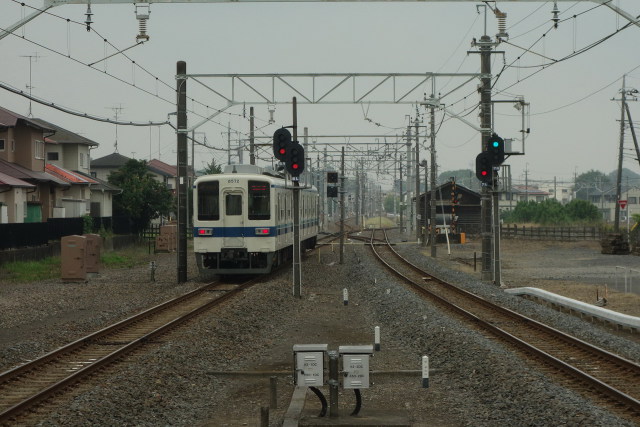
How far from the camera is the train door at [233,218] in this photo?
22234 millimetres

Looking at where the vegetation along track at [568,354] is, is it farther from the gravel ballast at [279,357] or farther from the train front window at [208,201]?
the train front window at [208,201]

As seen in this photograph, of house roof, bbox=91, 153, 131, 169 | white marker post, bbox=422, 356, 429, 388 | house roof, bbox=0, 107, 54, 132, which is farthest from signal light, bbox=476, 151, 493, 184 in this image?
house roof, bbox=91, 153, 131, 169

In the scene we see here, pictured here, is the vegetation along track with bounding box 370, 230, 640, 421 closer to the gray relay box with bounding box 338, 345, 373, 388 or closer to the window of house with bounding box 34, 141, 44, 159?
the gray relay box with bounding box 338, 345, 373, 388

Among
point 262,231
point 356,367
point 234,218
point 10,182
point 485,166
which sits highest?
point 10,182

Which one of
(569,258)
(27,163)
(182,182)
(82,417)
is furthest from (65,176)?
(82,417)

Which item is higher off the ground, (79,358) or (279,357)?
(79,358)

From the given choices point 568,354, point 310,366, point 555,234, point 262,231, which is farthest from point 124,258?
point 555,234

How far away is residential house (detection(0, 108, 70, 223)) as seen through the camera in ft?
116

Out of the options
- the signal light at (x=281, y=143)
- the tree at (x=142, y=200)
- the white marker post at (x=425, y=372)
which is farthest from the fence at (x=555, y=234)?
the white marker post at (x=425, y=372)

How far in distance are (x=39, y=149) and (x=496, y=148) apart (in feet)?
84.3

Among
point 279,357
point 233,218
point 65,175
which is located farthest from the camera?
point 65,175

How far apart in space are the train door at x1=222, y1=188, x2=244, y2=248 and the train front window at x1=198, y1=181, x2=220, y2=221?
23cm

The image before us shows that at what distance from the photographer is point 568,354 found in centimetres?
1162

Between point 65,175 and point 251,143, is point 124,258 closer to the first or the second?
point 251,143
